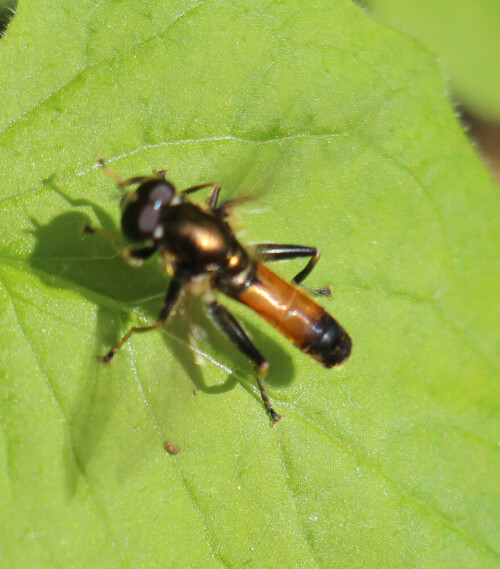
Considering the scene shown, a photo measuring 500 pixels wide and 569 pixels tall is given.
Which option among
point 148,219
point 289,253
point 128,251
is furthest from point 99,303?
point 289,253

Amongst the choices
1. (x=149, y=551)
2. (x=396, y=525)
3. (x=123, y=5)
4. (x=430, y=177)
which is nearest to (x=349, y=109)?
(x=430, y=177)

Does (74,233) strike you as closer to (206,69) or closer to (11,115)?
(11,115)

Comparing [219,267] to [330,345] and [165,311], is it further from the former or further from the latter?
[330,345]

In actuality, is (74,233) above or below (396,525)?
above

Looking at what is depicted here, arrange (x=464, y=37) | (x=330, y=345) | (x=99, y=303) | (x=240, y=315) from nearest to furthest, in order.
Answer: (x=99, y=303) → (x=330, y=345) → (x=240, y=315) → (x=464, y=37)

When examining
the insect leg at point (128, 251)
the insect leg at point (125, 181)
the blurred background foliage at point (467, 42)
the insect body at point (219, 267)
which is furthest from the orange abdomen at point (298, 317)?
the blurred background foliage at point (467, 42)

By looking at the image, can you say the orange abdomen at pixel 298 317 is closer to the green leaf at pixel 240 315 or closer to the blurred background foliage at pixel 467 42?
the green leaf at pixel 240 315

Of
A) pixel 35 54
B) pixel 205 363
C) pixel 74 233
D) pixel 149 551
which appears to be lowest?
pixel 149 551
